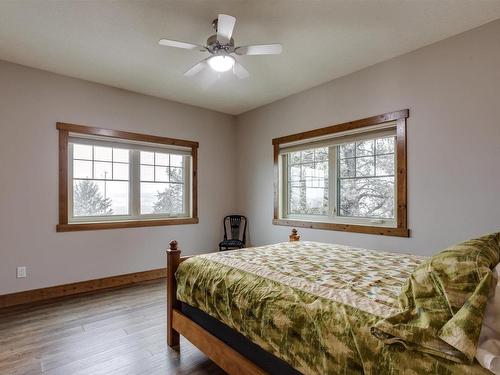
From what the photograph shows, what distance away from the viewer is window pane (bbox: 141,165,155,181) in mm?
4262

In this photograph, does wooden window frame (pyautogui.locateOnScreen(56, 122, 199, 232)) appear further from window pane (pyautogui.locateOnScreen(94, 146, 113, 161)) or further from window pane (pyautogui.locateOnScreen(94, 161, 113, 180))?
window pane (pyautogui.locateOnScreen(94, 161, 113, 180))

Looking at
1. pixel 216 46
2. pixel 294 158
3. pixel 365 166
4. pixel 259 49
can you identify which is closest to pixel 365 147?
pixel 365 166

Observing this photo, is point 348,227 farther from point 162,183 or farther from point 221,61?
point 162,183

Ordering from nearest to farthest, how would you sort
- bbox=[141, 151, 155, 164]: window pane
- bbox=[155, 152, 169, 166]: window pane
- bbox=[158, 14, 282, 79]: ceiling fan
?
bbox=[158, 14, 282, 79]: ceiling fan < bbox=[141, 151, 155, 164]: window pane < bbox=[155, 152, 169, 166]: window pane

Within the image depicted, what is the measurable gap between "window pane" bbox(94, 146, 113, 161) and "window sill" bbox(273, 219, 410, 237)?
8.42ft

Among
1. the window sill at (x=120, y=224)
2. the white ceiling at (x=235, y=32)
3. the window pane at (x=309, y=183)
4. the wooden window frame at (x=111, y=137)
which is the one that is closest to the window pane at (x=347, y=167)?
the window pane at (x=309, y=183)

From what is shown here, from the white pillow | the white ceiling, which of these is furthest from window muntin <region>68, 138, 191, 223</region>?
the white pillow

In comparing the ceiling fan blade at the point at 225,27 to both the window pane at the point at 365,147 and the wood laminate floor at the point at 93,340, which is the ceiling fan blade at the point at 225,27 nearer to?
the window pane at the point at 365,147

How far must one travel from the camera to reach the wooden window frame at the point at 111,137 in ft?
11.5

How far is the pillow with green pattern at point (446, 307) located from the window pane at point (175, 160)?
3.96m

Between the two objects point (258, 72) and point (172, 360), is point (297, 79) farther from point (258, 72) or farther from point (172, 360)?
point (172, 360)

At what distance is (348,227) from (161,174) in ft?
9.33

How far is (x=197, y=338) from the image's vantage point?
197 centimetres

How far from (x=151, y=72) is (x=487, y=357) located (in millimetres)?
3724
